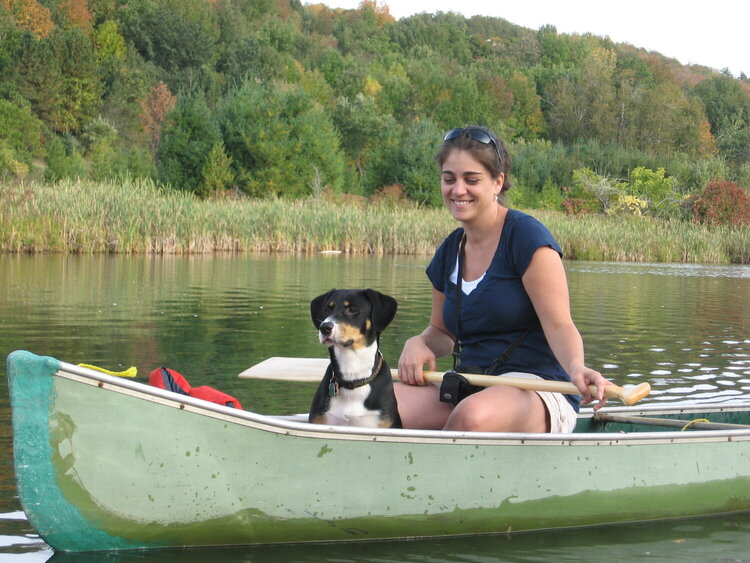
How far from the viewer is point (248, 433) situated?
4023mm

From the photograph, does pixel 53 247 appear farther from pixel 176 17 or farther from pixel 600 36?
pixel 600 36

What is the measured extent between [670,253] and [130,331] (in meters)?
20.5

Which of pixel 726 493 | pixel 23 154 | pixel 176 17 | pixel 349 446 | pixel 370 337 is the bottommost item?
pixel 726 493

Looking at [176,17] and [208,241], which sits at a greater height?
[176,17]

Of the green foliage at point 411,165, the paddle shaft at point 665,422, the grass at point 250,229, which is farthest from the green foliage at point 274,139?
the paddle shaft at point 665,422

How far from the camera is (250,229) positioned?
81.8 feet

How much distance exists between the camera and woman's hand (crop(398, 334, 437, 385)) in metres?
4.76

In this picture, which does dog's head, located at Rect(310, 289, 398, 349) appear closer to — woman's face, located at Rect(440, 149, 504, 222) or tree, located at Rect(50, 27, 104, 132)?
woman's face, located at Rect(440, 149, 504, 222)

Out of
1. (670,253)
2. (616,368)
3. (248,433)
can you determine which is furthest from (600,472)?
(670,253)

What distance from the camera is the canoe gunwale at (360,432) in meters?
3.80

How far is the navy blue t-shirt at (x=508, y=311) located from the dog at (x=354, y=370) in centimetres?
45

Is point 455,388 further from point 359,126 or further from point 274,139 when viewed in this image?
point 359,126

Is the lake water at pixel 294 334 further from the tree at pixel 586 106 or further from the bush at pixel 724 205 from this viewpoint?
the tree at pixel 586 106

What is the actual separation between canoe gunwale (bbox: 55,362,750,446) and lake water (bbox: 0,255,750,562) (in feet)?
1.57
